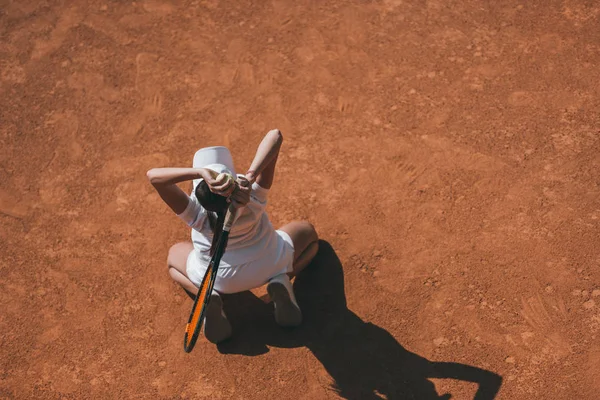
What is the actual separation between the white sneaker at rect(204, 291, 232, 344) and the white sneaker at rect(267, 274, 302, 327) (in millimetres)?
363

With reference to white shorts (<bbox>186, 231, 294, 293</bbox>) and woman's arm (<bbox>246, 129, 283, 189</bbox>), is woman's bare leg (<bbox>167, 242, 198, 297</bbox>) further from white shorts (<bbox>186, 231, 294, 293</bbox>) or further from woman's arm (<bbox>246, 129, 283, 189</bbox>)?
woman's arm (<bbox>246, 129, 283, 189</bbox>)

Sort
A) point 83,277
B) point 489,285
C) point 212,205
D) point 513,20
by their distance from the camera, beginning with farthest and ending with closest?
point 513,20 → point 83,277 → point 489,285 → point 212,205

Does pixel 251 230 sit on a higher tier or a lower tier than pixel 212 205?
lower

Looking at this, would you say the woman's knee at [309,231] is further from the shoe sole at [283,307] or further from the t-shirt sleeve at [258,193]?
the t-shirt sleeve at [258,193]

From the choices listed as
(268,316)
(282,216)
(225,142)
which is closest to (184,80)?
(225,142)

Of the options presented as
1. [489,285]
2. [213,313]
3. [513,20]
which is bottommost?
[213,313]

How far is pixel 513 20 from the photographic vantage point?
761cm

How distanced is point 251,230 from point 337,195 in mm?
1536

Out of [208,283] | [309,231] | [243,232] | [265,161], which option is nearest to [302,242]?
[309,231]

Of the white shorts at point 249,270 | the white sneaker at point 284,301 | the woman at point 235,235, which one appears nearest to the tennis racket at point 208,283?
the woman at point 235,235

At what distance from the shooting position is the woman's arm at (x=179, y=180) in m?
4.38

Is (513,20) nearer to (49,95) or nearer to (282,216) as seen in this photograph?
(282,216)

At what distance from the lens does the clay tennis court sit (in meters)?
5.39

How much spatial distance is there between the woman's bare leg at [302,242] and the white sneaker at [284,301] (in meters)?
0.25
